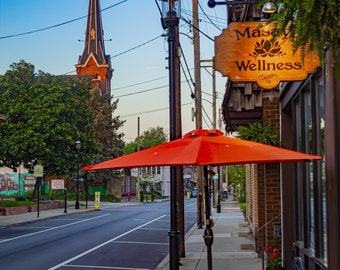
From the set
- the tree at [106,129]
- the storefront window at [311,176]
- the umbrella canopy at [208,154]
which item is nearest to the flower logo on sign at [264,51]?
the storefront window at [311,176]

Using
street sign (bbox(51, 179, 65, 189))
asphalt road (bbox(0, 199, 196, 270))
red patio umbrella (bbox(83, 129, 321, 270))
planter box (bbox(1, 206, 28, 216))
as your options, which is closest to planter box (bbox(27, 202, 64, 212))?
planter box (bbox(1, 206, 28, 216))

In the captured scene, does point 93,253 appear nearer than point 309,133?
No

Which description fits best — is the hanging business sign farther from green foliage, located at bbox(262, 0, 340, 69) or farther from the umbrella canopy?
green foliage, located at bbox(262, 0, 340, 69)

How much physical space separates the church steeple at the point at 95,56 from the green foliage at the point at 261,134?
238 feet

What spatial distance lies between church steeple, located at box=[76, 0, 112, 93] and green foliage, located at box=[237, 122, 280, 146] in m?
72.7

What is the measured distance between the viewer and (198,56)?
22.8 m

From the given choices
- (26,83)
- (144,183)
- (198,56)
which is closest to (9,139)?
(26,83)

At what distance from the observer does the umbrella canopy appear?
17.7 ft

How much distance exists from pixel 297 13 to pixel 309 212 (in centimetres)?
518

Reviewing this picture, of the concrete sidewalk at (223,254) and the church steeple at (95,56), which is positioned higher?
the church steeple at (95,56)

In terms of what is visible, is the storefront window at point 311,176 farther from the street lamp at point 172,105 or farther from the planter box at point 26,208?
the planter box at point 26,208

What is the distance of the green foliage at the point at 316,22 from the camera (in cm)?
288

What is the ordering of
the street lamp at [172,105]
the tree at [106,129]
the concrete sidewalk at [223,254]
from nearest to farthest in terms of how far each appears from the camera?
the street lamp at [172,105] < the concrete sidewalk at [223,254] < the tree at [106,129]

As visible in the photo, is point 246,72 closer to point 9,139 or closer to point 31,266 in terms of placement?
point 31,266
